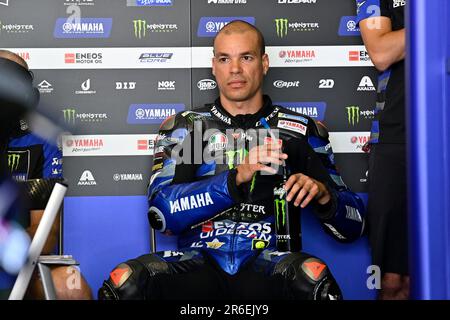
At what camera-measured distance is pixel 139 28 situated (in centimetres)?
307

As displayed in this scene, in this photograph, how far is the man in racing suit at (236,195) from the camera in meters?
2.12

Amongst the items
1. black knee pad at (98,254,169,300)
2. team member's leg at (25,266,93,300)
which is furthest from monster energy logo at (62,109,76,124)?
team member's leg at (25,266,93,300)

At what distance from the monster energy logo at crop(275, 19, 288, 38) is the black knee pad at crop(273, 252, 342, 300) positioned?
130 centimetres

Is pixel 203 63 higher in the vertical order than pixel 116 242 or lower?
higher

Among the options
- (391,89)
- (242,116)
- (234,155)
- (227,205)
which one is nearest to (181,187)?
(227,205)

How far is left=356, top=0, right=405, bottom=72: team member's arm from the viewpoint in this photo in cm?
232

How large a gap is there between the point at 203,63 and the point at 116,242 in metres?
0.93

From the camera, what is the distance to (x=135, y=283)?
2.05 metres

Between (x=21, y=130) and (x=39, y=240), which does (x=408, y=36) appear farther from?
(x=21, y=130)

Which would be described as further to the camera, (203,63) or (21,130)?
(203,63)

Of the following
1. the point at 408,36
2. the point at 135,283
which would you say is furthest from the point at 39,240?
the point at 408,36

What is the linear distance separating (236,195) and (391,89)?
0.75m

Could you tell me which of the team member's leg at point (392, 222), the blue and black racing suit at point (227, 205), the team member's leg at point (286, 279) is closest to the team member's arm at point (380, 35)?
the team member's leg at point (392, 222)

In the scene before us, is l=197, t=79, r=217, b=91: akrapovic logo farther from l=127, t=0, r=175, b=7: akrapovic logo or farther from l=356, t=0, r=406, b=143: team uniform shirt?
l=356, t=0, r=406, b=143: team uniform shirt
